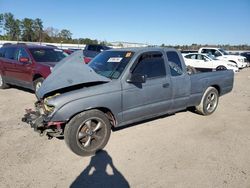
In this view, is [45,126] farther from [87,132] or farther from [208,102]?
[208,102]

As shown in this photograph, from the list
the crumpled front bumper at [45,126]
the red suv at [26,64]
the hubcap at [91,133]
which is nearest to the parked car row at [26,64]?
the red suv at [26,64]

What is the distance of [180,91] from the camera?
5582 mm

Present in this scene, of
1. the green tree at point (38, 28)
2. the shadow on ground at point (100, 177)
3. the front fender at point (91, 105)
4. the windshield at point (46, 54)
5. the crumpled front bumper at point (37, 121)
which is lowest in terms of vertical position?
the shadow on ground at point (100, 177)

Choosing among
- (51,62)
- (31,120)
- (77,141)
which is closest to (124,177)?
(77,141)

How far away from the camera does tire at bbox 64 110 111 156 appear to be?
4.12 meters

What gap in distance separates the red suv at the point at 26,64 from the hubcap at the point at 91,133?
4137mm

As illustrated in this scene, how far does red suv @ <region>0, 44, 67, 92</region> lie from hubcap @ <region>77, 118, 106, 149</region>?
414cm

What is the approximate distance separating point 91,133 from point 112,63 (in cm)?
149

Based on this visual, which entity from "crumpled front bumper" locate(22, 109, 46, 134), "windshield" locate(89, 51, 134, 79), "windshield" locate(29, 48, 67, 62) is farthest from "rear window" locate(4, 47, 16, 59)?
"crumpled front bumper" locate(22, 109, 46, 134)

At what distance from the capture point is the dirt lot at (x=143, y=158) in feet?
11.5

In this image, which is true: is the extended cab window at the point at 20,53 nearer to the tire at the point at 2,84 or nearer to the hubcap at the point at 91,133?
the tire at the point at 2,84

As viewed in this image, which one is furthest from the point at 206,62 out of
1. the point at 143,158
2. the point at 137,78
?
the point at 143,158

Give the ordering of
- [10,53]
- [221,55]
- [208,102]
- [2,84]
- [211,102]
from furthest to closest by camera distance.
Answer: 1. [221,55]
2. [2,84]
3. [10,53]
4. [211,102]
5. [208,102]

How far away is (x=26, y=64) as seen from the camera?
8.43 m
